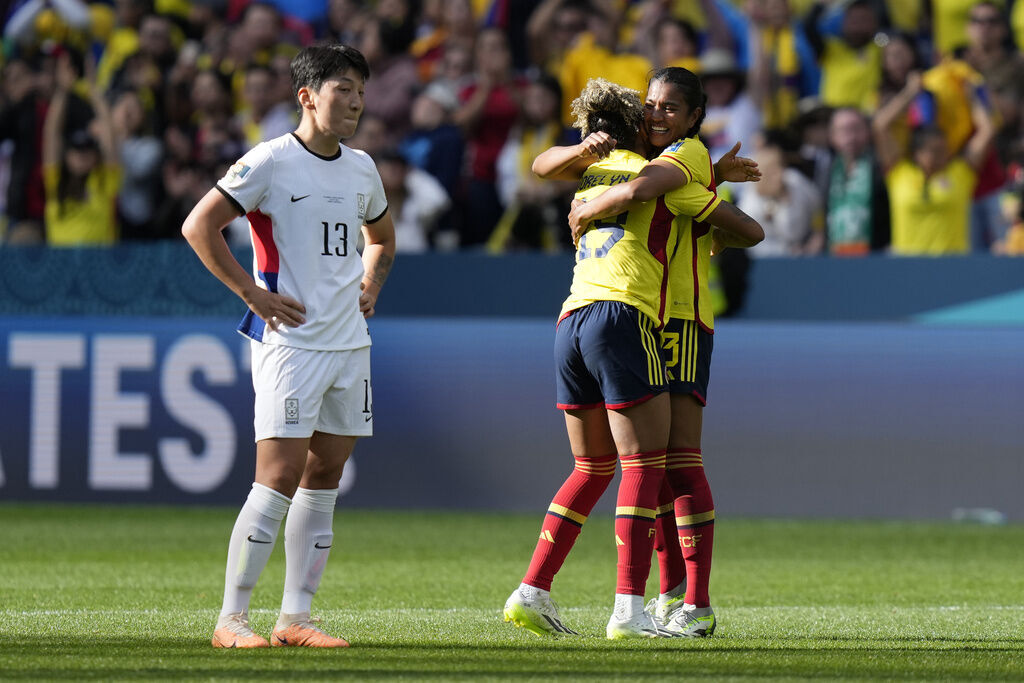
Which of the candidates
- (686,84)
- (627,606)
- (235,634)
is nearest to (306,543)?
(235,634)

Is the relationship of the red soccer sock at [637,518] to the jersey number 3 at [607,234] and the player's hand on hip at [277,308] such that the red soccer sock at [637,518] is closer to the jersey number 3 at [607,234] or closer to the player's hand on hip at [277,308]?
the jersey number 3 at [607,234]

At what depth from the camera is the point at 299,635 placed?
5.26 meters

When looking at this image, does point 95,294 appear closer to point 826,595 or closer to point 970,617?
point 826,595

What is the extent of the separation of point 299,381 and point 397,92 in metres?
9.07

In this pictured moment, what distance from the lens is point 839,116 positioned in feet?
41.3

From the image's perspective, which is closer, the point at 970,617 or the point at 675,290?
the point at 675,290

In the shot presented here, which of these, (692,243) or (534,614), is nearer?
(534,614)

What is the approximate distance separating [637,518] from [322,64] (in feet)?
6.21

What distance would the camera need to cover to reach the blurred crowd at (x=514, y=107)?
12391 mm

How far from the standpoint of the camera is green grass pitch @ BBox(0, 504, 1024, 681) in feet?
15.8

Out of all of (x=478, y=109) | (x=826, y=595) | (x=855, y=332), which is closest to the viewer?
(x=826, y=595)

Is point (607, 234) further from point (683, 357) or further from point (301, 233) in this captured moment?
point (301, 233)

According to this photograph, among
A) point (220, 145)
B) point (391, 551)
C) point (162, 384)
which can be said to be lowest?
point (391, 551)

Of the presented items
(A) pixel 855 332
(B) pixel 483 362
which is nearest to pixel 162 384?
(B) pixel 483 362
